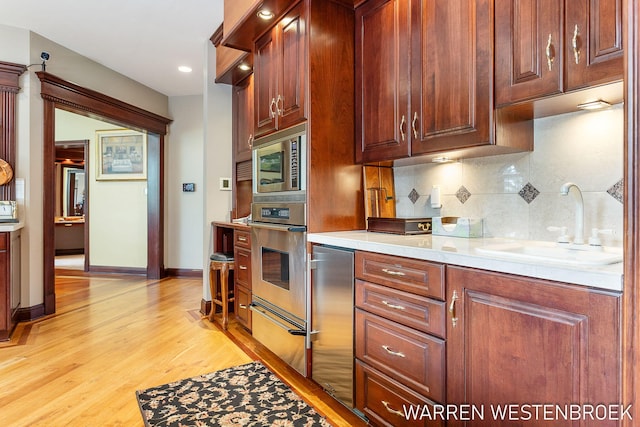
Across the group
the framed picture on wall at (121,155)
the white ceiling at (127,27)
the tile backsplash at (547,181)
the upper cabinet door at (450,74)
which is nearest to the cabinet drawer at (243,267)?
the tile backsplash at (547,181)

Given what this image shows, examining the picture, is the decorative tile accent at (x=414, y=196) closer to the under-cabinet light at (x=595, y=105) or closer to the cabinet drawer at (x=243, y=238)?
the under-cabinet light at (x=595, y=105)

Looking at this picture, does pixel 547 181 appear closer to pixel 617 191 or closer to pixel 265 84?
pixel 617 191

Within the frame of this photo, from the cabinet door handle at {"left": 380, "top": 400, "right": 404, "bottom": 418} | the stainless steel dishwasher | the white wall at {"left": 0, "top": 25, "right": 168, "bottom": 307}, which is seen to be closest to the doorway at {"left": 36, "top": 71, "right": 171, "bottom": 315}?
the white wall at {"left": 0, "top": 25, "right": 168, "bottom": 307}

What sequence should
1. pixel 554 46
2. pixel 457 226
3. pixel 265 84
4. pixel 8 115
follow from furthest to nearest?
pixel 8 115
pixel 265 84
pixel 457 226
pixel 554 46

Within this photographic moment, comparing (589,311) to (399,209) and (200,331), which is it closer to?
(399,209)

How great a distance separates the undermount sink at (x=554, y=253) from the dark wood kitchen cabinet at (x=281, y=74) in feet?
4.40

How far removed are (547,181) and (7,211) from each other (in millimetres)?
4065

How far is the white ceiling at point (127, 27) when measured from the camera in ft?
10.2

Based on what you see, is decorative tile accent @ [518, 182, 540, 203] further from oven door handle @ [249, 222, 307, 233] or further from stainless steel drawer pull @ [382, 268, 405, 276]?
oven door handle @ [249, 222, 307, 233]

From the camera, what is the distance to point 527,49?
1464 mm

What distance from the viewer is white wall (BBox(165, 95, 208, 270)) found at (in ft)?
17.9

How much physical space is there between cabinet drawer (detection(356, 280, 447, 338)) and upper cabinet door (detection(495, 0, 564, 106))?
905 millimetres

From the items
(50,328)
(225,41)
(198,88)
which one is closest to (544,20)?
(225,41)

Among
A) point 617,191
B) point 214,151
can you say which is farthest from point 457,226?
point 214,151
